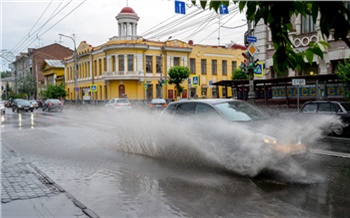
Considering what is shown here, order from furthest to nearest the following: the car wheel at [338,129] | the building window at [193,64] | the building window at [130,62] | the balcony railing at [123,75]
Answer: the building window at [193,64] < the building window at [130,62] < the balcony railing at [123,75] < the car wheel at [338,129]

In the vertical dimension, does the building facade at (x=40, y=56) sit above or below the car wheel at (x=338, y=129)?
above

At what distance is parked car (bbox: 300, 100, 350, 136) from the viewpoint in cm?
1359

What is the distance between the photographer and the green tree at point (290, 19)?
237cm

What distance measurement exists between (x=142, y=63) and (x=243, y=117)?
41.5 m

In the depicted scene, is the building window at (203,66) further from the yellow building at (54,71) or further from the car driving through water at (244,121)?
the car driving through water at (244,121)

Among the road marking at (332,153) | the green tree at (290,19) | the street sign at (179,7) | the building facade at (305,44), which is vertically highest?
the street sign at (179,7)

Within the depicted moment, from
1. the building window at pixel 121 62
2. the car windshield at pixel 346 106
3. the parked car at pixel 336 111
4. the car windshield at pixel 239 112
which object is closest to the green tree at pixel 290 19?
the car windshield at pixel 239 112

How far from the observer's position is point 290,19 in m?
2.73

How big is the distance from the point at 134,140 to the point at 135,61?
128 ft

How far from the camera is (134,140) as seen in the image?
9766 millimetres

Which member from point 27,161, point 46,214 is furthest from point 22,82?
point 46,214

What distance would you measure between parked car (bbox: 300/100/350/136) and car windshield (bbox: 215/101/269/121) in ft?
23.1

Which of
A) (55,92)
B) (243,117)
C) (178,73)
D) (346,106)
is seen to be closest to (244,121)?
(243,117)

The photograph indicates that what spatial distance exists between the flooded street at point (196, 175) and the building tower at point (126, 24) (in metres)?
40.8
